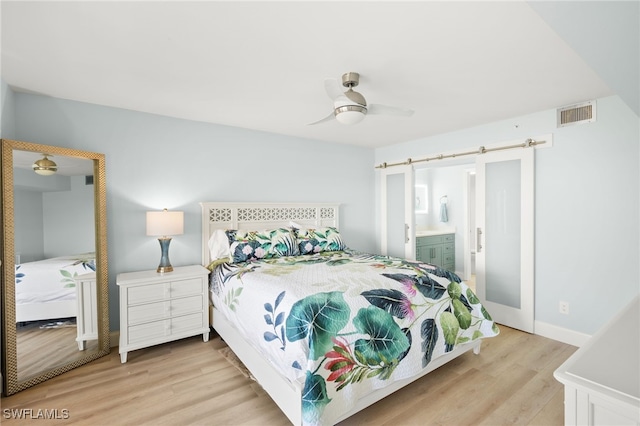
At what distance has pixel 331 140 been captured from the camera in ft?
14.9

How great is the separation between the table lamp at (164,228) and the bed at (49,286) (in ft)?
1.86

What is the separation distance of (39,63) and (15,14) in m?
0.65

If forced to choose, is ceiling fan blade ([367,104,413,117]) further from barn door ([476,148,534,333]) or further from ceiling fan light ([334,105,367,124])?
barn door ([476,148,534,333])

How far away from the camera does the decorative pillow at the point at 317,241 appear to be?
366 centimetres

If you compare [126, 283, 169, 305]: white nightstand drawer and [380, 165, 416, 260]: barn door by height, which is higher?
[380, 165, 416, 260]: barn door

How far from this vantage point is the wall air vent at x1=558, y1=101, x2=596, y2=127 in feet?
9.29

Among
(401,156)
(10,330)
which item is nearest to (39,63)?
(10,330)

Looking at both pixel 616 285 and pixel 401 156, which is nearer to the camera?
pixel 616 285

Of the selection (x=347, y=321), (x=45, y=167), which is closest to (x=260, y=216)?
(x=45, y=167)

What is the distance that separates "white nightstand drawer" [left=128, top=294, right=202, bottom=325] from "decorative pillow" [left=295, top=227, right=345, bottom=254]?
1.28 metres

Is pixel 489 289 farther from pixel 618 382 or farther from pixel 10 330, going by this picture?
pixel 10 330

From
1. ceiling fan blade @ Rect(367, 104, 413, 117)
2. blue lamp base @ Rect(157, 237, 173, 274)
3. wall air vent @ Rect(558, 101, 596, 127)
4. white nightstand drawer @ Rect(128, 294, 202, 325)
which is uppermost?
wall air vent @ Rect(558, 101, 596, 127)

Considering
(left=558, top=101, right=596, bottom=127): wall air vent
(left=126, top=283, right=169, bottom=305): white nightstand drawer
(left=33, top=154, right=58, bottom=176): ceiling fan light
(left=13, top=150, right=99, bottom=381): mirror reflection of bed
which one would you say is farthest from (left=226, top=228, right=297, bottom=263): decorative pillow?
(left=558, top=101, right=596, bottom=127): wall air vent

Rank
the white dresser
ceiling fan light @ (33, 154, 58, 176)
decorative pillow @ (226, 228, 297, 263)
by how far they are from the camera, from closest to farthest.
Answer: the white dresser
ceiling fan light @ (33, 154, 58, 176)
decorative pillow @ (226, 228, 297, 263)
